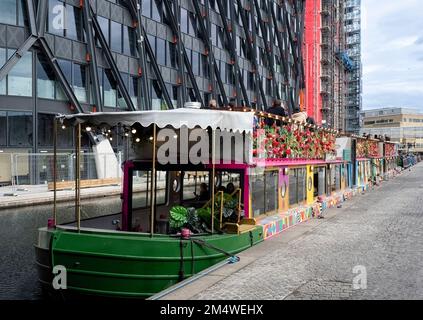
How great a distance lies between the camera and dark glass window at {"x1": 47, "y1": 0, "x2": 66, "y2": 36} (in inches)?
1184

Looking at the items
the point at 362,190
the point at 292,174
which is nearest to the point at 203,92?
the point at 362,190

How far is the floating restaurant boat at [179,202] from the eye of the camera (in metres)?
A: 7.50

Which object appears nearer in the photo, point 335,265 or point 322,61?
point 335,265

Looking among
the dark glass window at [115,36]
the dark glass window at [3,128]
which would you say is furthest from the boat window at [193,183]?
the dark glass window at [115,36]

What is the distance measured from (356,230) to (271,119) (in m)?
3.46

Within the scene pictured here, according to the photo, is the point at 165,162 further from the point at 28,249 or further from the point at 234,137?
the point at 28,249

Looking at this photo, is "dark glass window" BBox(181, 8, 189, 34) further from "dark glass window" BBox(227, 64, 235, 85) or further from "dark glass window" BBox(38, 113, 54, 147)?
"dark glass window" BBox(38, 113, 54, 147)

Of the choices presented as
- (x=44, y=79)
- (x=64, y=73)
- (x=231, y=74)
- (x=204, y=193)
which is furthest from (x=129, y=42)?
(x=204, y=193)

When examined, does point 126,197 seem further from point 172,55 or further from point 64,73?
point 172,55

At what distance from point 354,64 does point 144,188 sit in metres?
87.3

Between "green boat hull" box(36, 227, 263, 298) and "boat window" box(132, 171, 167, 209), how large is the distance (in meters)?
1.93

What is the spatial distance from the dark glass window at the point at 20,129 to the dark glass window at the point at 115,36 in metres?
9.35

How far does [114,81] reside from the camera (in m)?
35.3

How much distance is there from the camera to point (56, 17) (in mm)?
30391
